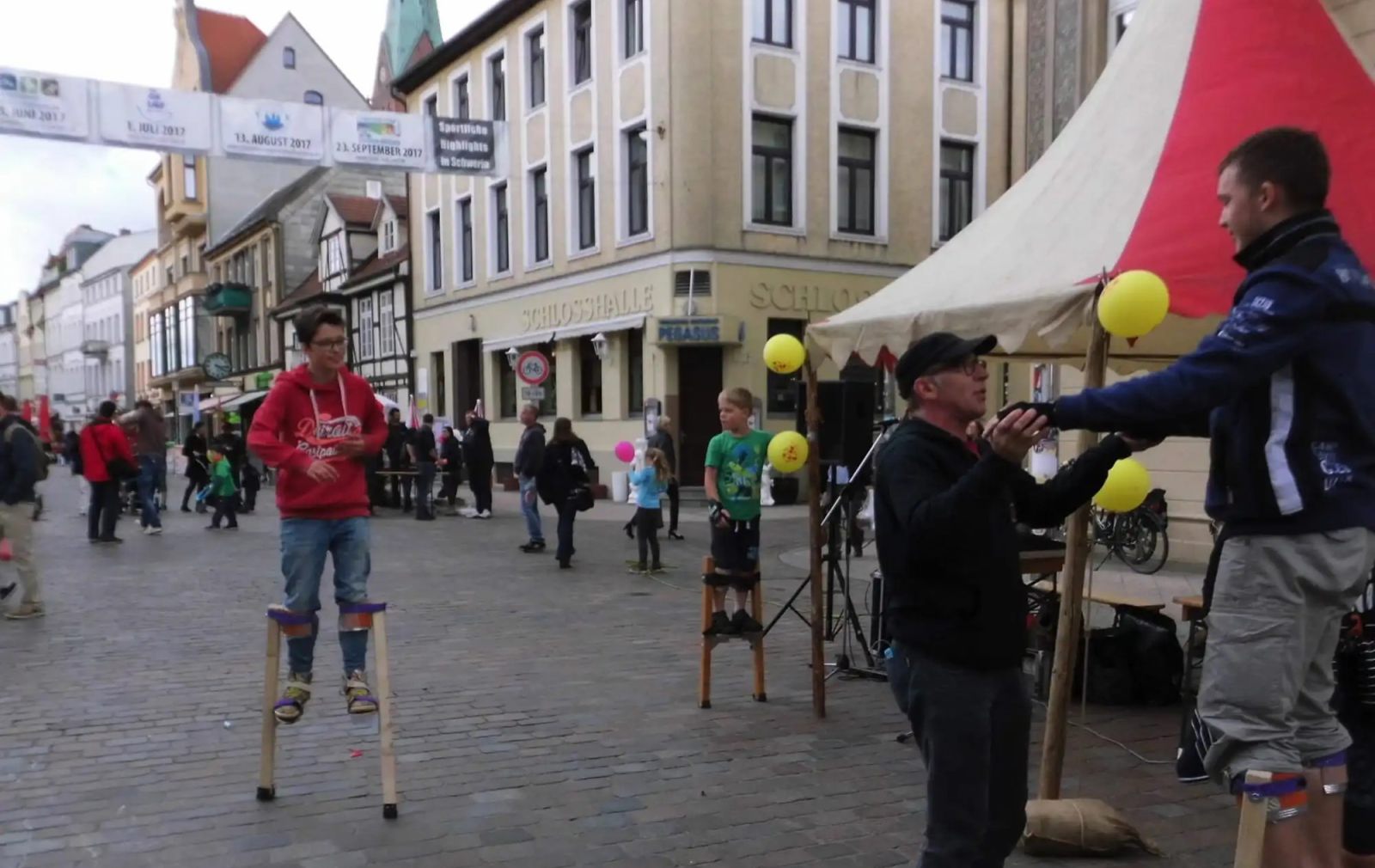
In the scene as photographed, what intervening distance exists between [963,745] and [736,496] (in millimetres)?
4104

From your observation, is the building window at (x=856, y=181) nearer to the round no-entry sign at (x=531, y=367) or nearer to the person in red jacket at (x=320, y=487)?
the round no-entry sign at (x=531, y=367)

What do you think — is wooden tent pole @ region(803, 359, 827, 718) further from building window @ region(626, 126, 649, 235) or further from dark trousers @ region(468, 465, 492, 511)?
building window @ region(626, 126, 649, 235)

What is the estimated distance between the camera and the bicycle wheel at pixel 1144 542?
11.4 m

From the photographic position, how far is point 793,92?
69.6 feet

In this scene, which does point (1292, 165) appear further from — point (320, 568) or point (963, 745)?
point (320, 568)

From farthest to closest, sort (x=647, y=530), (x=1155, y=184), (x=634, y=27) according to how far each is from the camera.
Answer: (x=634, y=27), (x=647, y=530), (x=1155, y=184)

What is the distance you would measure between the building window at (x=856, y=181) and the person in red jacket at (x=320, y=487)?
740 inches

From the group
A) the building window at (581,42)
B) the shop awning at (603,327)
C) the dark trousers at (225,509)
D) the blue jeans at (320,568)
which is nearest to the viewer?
the blue jeans at (320,568)

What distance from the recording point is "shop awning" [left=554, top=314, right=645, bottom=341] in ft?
70.6

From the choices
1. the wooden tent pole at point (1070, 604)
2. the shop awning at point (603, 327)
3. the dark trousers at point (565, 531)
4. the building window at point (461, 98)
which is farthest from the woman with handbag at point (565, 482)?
the building window at point (461, 98)

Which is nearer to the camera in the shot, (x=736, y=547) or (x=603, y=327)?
(x=736, y=547)

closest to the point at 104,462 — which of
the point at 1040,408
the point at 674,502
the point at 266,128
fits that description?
the point at 266,128

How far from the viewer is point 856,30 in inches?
864

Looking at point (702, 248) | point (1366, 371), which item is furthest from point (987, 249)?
point (702, 248)
